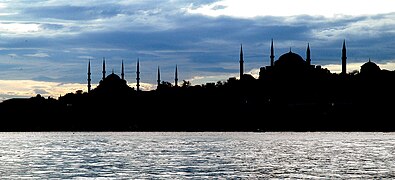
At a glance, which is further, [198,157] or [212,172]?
[198,157]

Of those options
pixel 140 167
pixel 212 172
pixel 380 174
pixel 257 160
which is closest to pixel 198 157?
pixel 257 160

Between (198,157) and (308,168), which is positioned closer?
(308,168)

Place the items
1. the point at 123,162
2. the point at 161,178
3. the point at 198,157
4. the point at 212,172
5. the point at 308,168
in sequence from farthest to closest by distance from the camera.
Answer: the point at 198,157, the point at 123,162, the point at 308,168, the point at 212,172, the point at 161,178

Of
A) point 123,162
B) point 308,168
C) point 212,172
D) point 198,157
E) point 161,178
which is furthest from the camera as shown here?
point 198,157

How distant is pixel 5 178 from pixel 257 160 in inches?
1044

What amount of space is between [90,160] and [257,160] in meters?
13.8

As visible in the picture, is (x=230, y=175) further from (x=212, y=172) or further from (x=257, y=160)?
(x=257, y=160)

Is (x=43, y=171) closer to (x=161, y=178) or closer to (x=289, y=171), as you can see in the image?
(x=161, y=178)

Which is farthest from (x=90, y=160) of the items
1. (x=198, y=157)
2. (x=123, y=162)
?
(x=198, y=157)

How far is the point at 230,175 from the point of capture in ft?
184

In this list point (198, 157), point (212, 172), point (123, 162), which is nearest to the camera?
point (212, 172)

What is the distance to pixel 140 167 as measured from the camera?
64188 millimetres

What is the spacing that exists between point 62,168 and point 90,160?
10.8 m

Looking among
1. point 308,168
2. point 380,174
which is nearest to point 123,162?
point 308,168
